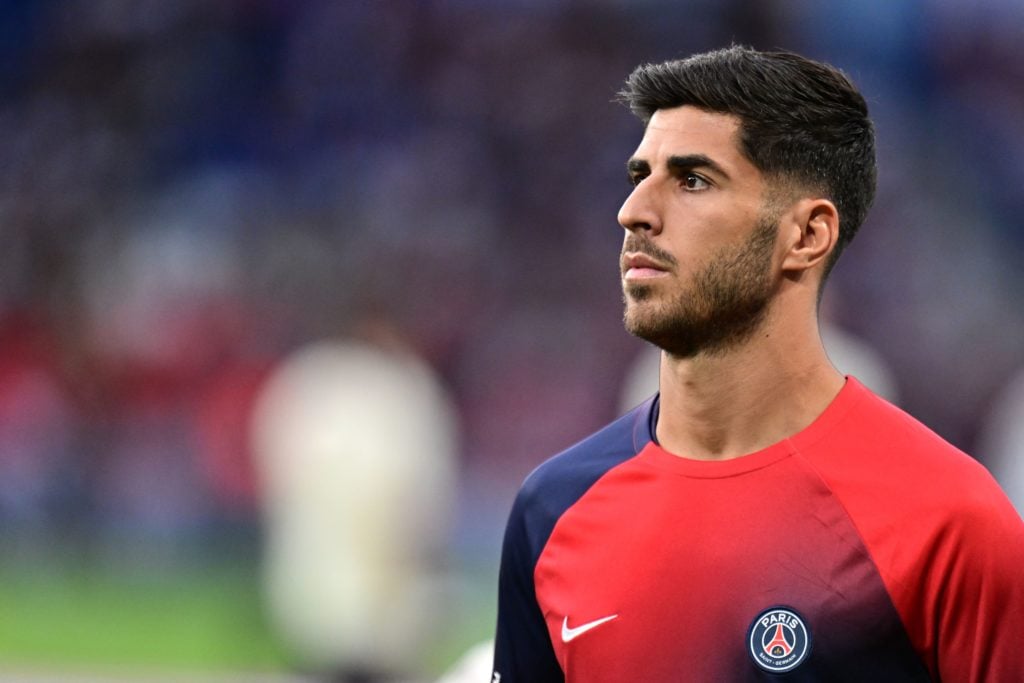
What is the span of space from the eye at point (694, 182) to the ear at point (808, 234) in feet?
0.52

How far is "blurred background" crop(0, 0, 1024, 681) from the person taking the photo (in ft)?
36.0

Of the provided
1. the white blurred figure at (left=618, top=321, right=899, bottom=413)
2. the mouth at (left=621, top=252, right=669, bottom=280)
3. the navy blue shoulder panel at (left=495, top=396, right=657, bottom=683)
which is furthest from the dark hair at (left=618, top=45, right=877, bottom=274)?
the white blurred figure at (left=618, top=321, right=899, bottom=413)

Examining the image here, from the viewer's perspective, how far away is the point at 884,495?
2.71m

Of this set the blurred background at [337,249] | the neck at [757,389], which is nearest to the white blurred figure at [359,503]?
the blurred background at [337,249]

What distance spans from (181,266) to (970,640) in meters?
10.6

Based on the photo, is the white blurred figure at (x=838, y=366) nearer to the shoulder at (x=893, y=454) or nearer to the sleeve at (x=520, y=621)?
the sleeve at (x=520, y=621)

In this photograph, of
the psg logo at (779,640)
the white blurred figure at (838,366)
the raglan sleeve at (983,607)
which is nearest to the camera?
the raglan sleeve at (983,607)

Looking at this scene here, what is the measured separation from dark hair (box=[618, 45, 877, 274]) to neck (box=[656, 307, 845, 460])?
184 mm

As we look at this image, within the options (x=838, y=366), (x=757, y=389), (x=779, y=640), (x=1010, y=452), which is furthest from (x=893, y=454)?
(x=1010, y=452)

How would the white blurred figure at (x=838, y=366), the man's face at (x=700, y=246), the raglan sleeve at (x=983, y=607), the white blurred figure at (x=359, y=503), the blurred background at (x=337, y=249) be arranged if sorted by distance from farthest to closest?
1. the blurred background at (x=337, y=249)
2. the white blurred figure at (x=359, y=503)
3. the white blurred figure at (x=838, y=366)
4. the man's face at (x=700, y=246)
5. the raglan sleeve at (x=983, y=607)

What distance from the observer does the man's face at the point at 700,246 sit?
2873 mm

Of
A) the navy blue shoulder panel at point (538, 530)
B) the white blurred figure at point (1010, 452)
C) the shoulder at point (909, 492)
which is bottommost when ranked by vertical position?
the shoulder at point (909, 492)

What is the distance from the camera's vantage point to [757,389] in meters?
2.90

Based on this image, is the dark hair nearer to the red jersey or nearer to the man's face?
the man's face
